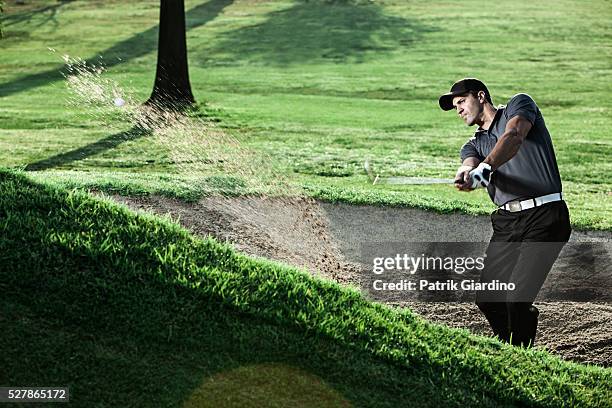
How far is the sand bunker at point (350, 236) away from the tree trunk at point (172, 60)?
6.98m

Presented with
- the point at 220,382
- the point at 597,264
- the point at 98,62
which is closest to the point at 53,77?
the point at 98,62

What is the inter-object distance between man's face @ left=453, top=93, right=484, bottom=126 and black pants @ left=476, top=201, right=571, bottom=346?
2.04 feet

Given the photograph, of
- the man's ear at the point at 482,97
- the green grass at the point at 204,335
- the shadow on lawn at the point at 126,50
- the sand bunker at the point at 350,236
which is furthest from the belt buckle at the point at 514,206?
the shadow on lawn at the point at 126,50

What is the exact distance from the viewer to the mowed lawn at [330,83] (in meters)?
→ 11.2

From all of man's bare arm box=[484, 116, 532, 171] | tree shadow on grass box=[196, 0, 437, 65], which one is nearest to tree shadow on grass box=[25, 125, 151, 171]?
man's bare arm box=[484, 116, 532, 171]

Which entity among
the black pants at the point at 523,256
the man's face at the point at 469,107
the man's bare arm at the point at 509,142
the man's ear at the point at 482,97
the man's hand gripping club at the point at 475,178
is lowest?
the black pants at the point at 523,256

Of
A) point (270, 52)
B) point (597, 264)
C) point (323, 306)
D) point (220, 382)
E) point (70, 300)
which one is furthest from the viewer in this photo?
point (270, 52)

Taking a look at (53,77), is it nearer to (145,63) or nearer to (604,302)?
(145,63)

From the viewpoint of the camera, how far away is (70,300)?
14.8ft

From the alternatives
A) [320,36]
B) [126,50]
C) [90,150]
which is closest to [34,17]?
[126,50]

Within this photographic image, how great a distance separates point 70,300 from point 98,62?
55.4ft

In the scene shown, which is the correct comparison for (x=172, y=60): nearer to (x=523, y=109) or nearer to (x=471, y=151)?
(x=471, y=151)

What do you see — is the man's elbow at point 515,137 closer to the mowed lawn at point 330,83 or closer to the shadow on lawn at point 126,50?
the mowed lawn at point 330,83

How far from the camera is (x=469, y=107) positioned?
511cm
